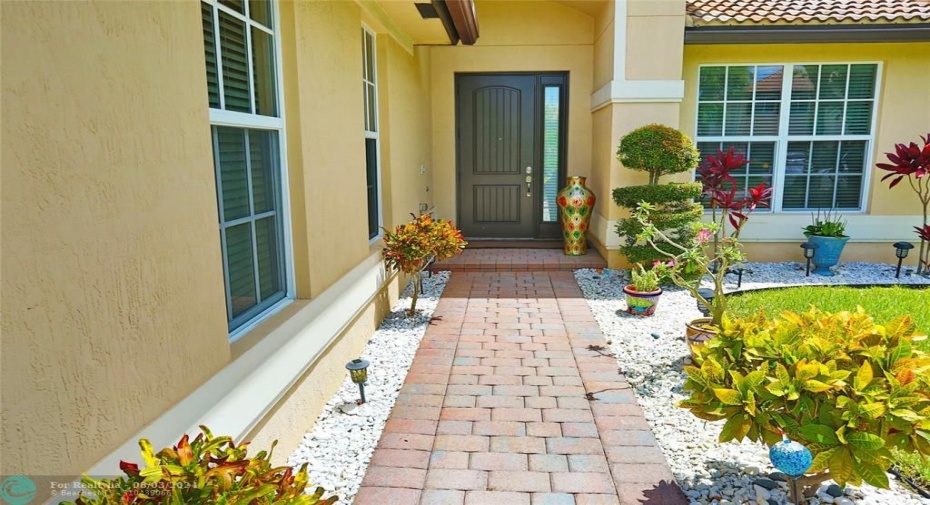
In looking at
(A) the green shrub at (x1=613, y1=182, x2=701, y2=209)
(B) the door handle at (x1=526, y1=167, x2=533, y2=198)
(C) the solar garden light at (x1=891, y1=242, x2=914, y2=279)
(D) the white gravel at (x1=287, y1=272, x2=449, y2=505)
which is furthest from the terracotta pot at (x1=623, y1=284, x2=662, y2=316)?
(C) the solar garden light at (x1=891, y1=242, x2=914, y2=279)

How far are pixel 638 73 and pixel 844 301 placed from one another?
3.36 metres

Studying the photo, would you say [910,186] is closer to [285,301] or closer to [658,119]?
[658,119]

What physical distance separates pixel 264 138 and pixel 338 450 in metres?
1.83

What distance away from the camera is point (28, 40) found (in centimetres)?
150

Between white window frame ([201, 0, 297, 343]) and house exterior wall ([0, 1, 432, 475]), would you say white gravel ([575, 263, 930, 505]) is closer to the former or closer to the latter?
house exterior wall ([0, 1, 432, 475])

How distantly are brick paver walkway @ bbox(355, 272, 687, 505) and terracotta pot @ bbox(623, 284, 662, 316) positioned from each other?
A: 0.50 meters

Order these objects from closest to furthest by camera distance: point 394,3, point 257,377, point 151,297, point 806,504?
1. point 151,297
2. point 806,504
3. point 257,377
4. point 394,3

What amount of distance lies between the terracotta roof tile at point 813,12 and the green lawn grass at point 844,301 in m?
3.19

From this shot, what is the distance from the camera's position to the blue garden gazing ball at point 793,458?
2248mm

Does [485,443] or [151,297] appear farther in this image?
[485,443]

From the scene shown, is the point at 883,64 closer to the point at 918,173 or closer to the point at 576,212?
the point at 918,173

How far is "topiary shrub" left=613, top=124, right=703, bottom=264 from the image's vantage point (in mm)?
6418

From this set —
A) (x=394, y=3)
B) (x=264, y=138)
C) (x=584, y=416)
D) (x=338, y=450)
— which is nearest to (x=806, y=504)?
(x=584, y=416)

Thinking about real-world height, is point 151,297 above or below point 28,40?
below
